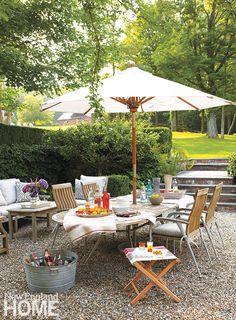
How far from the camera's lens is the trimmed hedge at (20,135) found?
10.1 meters

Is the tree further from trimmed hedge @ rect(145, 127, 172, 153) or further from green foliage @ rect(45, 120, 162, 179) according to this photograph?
green foliage @ rect(45, 120, 162, 179)

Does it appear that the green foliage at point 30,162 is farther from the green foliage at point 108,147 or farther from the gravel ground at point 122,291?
the gravel ground at point 122,291

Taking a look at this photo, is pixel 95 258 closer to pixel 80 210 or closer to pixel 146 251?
pixel 80 210

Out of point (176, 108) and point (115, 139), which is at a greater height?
point (176, 108)

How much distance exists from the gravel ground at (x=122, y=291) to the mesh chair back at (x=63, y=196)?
29.0 inches

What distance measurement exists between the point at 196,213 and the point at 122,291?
1432mm

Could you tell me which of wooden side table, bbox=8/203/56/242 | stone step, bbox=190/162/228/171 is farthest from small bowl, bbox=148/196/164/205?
stone step, bbox=190/162/228/171

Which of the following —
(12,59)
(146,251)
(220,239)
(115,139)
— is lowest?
(220,239)

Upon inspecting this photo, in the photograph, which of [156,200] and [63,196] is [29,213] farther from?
[156,200]

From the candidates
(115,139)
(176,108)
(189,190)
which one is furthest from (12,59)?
(189,190)

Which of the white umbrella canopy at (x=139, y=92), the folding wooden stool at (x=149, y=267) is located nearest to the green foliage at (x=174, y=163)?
the white umbrella canopy at (x=139, y=92)

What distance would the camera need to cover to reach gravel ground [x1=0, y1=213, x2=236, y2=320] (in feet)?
11.2

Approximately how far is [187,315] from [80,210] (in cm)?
190

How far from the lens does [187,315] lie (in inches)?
131
